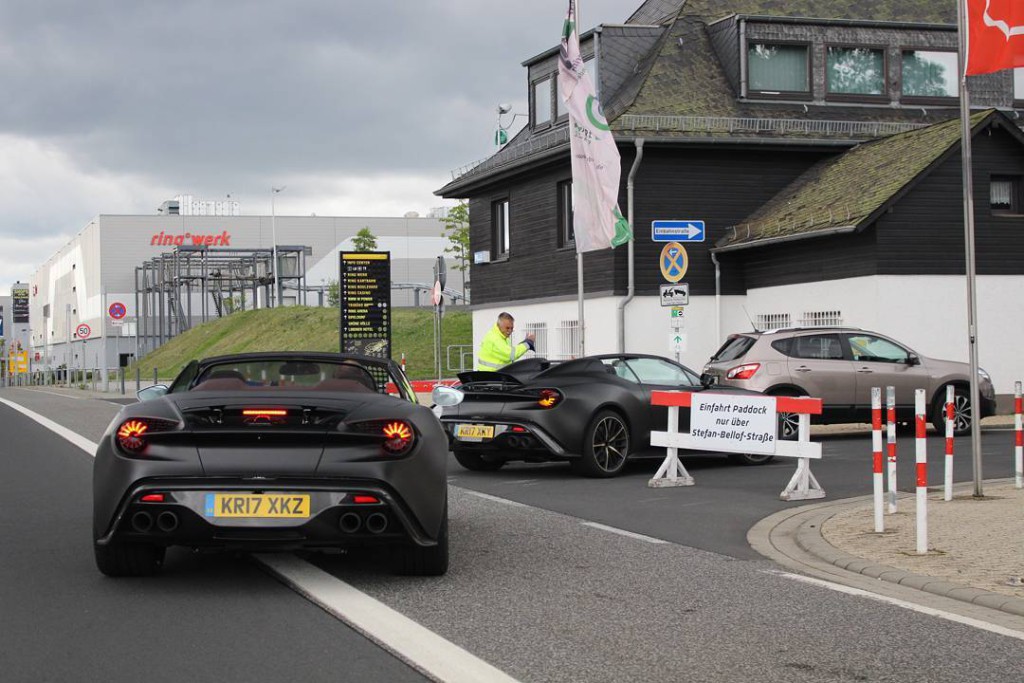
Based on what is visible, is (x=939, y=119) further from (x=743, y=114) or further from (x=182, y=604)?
(x=182, y=604)

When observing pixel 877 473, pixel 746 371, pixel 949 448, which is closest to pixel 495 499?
pixel 877 473

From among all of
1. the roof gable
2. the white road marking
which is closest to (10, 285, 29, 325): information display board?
the roof gable

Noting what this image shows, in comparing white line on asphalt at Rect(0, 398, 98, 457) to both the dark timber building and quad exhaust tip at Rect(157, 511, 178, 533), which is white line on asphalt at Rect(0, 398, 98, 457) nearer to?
quad exhaust tip at Rect(157, 511, 178, 533)

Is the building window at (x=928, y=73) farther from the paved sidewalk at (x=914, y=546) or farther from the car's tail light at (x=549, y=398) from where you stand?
the paved sidewalk at (x=914, y=546)

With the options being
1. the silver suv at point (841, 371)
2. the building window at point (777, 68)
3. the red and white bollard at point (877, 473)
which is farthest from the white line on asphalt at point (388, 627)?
the building window at point (777, 68)

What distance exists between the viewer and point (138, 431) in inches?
272

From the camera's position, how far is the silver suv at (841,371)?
61.2 feet

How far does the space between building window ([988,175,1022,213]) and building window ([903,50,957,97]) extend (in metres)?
6.13

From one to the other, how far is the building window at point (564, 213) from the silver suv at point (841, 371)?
11723 millimetres

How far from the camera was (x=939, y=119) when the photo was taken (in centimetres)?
3228

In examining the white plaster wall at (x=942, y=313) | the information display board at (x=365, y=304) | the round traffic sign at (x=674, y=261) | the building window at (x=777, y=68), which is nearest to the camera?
the round traffic sign at (x=674, y=261)

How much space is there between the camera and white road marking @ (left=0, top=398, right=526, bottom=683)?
5262mm

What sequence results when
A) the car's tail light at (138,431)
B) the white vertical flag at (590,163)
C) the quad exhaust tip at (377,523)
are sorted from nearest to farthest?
the quad exhaust tip at (377,523)
the car's tail light at (138,431)
the white vertical flag at (590,163)

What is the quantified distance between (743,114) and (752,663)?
84.9 ft
